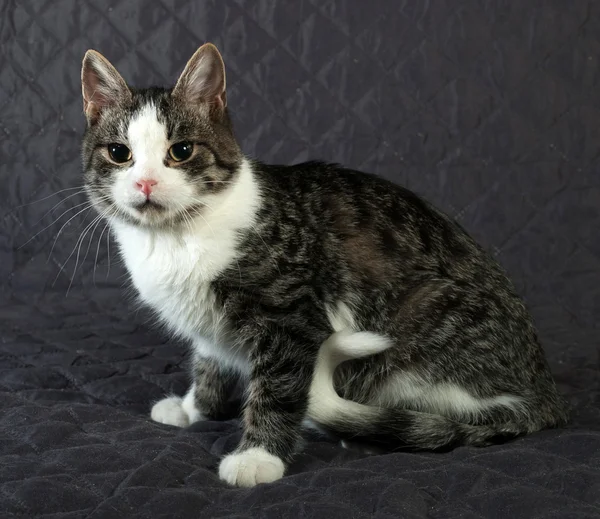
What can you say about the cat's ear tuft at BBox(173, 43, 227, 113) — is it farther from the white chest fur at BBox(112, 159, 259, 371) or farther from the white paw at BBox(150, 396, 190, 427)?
the white paw at BBox(150, 396, 190, 427)

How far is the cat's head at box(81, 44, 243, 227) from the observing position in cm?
152

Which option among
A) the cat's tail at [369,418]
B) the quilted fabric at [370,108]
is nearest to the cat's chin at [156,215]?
the cat's tail at [369,418]

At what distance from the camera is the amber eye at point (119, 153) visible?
1.56 m

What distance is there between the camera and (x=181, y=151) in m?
1.56

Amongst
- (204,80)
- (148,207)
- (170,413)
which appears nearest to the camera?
(148,207)

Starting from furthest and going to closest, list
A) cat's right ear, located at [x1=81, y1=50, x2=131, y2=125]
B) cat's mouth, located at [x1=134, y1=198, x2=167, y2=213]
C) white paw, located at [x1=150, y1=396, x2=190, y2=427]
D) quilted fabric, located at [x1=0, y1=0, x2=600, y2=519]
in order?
quilted fabric, located at [x1=0, y1=0, x2=600, y2=519]
white paw, located at [x1=150, y1=396, x2=190, y2=427]
cat's right ear, located at [x1=81, y1=50, x2=131, y2=125]
cat's mouth, located at [x1=134, y1=198, x2=167, y2=213]

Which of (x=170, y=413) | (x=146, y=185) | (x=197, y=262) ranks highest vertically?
(x=146, y=185)

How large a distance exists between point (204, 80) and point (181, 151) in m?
0.16

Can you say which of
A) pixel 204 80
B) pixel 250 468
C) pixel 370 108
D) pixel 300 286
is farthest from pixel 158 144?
pixel 370 108

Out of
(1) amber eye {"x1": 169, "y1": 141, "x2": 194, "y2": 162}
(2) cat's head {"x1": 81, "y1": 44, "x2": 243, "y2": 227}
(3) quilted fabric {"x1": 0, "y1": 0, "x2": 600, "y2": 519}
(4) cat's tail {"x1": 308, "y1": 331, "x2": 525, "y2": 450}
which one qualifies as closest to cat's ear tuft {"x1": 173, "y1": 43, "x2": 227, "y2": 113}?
(2) cat's head {"x1": 81, "y1": 44, "x2": 243, "y2": 227}

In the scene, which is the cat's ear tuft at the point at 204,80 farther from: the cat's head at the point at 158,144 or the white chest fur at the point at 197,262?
the white chest fur at the point at 197,262

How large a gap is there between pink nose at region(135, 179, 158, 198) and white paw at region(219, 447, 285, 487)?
47 cm

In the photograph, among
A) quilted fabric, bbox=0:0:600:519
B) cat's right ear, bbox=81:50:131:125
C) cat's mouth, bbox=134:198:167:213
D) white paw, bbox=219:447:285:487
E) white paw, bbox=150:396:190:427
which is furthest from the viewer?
quilted fabric, bbox=0:0:600:519

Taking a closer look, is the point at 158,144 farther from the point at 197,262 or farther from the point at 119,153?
the point at 197,262
